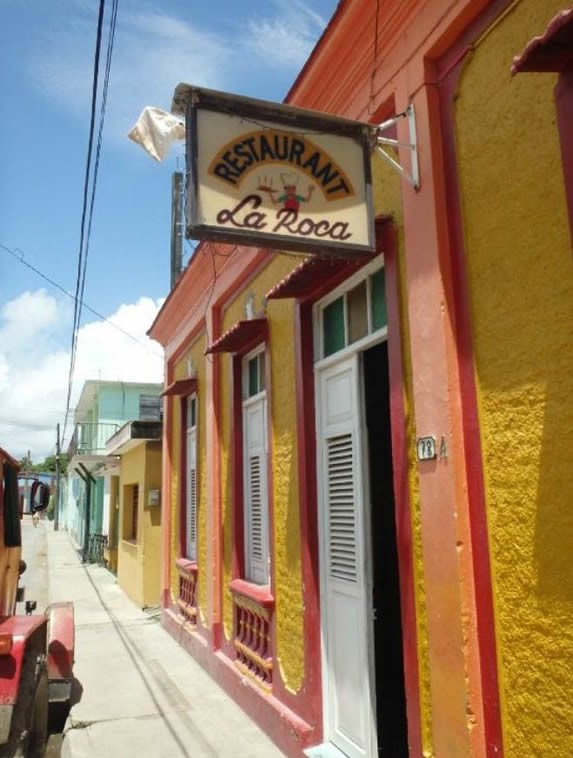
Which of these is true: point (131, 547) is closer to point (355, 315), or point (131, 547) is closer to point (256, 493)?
point (256, 493)

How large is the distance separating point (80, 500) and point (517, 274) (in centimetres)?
3245

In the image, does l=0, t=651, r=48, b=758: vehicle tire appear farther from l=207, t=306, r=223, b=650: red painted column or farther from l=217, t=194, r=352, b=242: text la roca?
l=217, t=194, r=352, b=242: text la roca

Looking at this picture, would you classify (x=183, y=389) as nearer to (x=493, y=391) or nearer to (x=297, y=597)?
(x=297, y=597)

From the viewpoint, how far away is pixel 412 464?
140 inches

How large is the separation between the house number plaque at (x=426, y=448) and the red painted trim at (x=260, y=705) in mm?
2565

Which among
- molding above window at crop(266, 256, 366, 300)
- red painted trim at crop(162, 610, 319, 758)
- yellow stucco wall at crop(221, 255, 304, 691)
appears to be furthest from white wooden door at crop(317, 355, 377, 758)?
molding above window at crop(266, 256, 366, 300)

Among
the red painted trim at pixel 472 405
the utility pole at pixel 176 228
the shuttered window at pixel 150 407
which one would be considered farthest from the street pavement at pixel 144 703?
the shuttered window at pixel 150 407

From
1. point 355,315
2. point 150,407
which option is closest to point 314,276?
point 355,315

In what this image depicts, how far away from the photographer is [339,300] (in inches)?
189

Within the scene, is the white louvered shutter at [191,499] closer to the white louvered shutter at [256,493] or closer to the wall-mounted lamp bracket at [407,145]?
the white louvered shutter at [256,493]

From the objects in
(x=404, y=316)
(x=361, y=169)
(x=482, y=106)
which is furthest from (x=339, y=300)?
(x=482, y=106)

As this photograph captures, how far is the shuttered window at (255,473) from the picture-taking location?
6.34m

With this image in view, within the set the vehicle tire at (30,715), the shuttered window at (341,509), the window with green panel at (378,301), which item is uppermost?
the window with green panel at (378,301)

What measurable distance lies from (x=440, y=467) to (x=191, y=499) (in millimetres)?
6682
